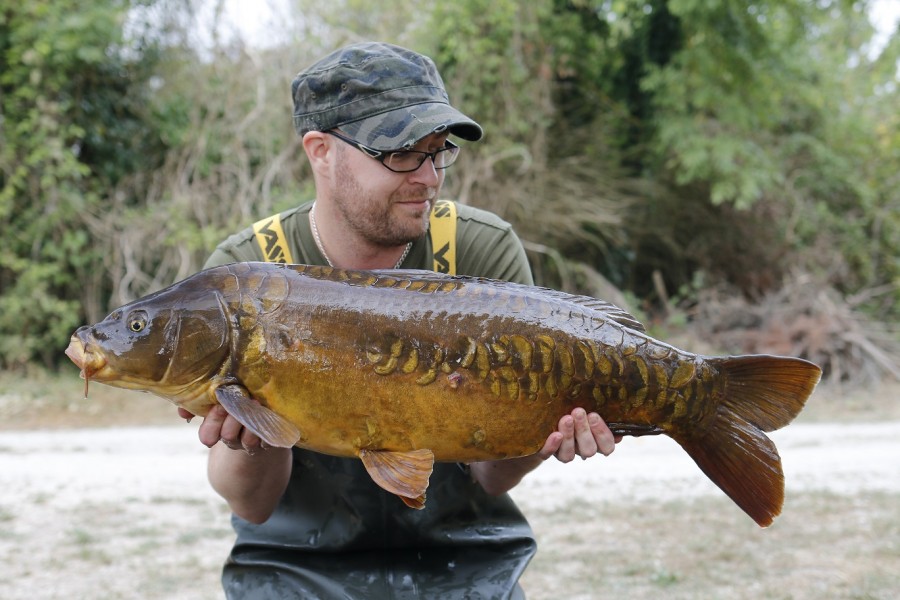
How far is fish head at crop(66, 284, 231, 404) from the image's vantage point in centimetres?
213

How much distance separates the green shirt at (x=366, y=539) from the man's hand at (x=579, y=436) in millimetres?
652

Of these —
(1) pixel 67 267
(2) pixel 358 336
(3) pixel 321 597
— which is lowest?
(1) pixel 67 267

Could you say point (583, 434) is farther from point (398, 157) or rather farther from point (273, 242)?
point (273, 242)

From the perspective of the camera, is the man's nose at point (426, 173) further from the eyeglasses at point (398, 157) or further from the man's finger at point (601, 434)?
the man's finger at point (601, 434)

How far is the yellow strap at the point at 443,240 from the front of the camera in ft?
9.59

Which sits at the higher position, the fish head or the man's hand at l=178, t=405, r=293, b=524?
the fish head

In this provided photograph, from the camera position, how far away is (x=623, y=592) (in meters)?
4.53

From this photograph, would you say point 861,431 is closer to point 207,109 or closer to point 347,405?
point 347,405

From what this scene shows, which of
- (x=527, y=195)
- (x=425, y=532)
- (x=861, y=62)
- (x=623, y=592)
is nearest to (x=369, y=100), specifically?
(x=425, y=532)

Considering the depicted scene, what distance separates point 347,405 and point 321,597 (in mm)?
797

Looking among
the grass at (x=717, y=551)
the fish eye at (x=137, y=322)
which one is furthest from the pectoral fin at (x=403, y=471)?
the grass at (x=717, y=551)

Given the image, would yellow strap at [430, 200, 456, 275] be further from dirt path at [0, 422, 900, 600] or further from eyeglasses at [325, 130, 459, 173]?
dirt path at [0, 422, 900, 600]

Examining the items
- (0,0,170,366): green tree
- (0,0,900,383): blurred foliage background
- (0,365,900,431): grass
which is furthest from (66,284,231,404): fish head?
(0,0,170,366): green tree

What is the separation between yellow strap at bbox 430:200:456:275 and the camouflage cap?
1.00ft
